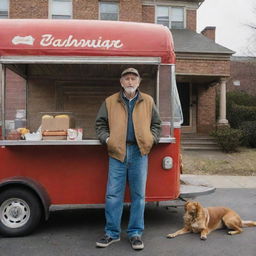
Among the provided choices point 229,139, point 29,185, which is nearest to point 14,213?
point 29,185

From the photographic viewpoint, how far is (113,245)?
4.19 meters

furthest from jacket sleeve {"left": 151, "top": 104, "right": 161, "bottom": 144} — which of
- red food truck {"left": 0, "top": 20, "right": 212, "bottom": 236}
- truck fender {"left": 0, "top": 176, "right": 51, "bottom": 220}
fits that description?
truck fender {"left": 0, "top": 176, "right": 51, "bottom": 220}

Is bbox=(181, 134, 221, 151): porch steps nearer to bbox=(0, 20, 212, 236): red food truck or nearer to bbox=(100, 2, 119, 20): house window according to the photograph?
bbox=(100, 2, 119, 20): house window

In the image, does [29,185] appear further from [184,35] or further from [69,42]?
[184,35]

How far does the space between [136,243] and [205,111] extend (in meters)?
14.0

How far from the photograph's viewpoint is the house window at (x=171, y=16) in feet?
58.5

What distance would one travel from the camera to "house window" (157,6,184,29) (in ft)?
58.5

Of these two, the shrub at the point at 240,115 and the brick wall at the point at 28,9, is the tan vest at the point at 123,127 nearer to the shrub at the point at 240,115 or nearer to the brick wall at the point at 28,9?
the shrub at the point at 240,115

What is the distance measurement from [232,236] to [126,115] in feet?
7.35

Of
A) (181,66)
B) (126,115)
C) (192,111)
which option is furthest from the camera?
(192,111)

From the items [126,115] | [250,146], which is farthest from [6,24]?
[250,146]

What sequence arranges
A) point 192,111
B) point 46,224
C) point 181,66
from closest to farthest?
point 46,224 → point 181,66 → point 192,111

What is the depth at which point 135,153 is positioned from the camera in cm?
416

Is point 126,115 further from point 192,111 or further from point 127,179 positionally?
point 192,111
